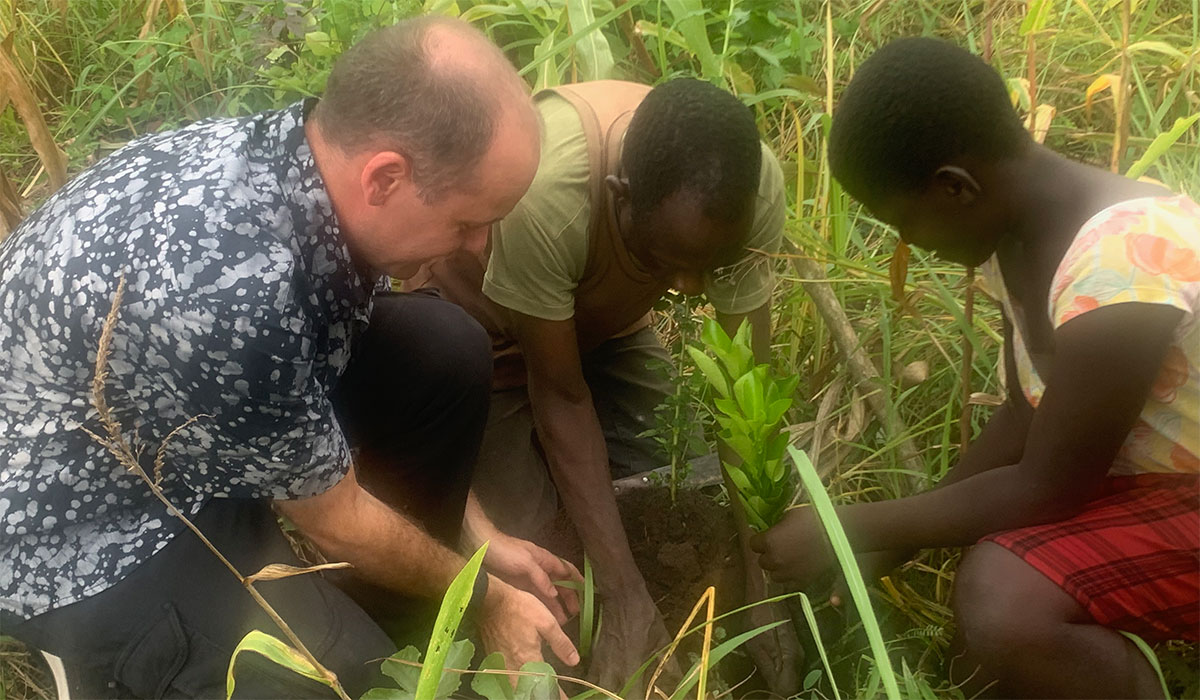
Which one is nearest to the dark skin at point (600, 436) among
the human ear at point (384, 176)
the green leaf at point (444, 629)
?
the human ear at point (384, 176)

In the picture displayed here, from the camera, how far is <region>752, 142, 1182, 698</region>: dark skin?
1207 mm

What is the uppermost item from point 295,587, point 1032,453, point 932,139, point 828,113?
point 932,139

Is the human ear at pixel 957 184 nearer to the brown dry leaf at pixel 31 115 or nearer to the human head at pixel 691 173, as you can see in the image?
the human head at pixel 691 173

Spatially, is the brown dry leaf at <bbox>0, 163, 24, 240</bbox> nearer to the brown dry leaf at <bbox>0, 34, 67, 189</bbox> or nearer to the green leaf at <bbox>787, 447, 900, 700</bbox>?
the brown dry leaf at <bbox>0, 34, 67, 189</bbox>

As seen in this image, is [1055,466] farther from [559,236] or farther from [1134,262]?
[559,236]

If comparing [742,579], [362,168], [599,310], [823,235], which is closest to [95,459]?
[362,168]

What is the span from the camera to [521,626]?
64.6 inches

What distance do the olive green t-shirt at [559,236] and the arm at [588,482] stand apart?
6cm

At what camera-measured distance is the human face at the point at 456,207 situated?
1288 mm

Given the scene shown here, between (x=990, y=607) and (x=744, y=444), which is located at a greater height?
(x=744, y=444)

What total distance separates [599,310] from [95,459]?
3.24 ft

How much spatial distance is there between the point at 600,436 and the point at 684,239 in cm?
52

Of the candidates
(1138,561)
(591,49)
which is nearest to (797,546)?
(1138,561)

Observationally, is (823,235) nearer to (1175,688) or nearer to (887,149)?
(887,149)
